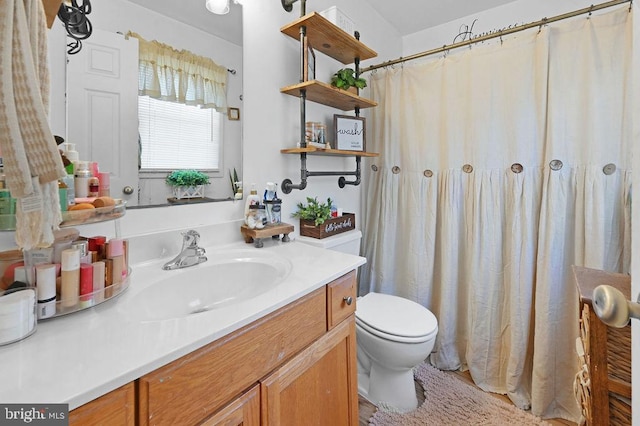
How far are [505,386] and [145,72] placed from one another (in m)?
2.28

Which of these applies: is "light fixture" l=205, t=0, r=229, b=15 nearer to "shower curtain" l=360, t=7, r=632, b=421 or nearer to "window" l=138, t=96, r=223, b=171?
"window" l=138, t=96, r=223, b=171

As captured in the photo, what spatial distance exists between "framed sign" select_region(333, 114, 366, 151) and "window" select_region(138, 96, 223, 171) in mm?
697

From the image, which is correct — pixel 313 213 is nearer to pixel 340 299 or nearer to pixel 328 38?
pixel 340 299

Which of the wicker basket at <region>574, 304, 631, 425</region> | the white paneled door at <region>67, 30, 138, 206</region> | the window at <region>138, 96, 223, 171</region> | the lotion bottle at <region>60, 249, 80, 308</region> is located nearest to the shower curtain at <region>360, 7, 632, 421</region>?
the wicker basket at <region>574, 304, 631, 425</region>

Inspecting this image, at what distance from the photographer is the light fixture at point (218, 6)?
1.16m

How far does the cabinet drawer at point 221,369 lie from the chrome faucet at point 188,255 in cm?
42

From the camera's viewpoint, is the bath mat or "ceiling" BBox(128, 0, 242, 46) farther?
the bath mat

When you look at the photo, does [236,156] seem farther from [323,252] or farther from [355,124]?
[355,124]

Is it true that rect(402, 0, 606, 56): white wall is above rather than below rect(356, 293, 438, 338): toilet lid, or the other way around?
above

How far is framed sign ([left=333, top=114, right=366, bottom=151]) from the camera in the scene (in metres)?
1.66

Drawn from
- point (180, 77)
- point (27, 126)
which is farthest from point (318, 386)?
point (180, 77)

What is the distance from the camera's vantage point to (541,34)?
1440 millimetres

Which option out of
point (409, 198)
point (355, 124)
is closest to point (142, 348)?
point (355, 124)

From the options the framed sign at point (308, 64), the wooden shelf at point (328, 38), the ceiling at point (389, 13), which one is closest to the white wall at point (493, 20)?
the ceiling at point (389, 13)
